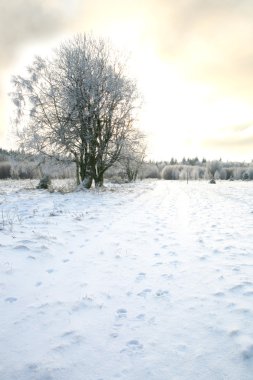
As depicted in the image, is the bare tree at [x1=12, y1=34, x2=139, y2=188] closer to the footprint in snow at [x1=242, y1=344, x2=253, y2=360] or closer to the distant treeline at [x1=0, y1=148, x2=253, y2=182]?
the distant treeline at [x1=0, y1=148, x2=253, y2=182]

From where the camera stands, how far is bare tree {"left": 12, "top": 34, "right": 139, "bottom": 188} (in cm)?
1916

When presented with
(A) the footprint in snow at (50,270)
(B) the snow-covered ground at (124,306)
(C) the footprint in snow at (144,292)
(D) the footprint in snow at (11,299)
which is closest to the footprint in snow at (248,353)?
(B) the snow-covered ground at (124,306)

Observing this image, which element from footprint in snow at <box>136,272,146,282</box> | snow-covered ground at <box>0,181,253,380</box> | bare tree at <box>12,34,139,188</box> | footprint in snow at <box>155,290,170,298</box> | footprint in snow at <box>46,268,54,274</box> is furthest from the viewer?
bare tree at <box>12,34,139,188</box>

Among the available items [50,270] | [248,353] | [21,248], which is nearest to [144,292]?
[248,353]

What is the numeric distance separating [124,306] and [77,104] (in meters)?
17.6

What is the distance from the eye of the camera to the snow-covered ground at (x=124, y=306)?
8.36 feet

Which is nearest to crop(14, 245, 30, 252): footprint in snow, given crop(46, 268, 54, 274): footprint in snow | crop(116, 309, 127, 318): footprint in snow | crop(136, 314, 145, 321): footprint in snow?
crop(46, 268, 54, 274): footprint in snow

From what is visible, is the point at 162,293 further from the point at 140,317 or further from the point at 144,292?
the point at 140,317

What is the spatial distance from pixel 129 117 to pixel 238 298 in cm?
2007

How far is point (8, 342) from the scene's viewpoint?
9.35ft

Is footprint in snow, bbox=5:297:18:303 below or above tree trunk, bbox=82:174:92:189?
below

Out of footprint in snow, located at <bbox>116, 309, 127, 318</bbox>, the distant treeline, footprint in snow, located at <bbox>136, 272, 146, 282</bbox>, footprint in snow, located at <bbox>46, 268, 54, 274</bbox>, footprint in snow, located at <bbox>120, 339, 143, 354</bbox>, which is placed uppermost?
the distant treeline

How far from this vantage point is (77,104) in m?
19.1

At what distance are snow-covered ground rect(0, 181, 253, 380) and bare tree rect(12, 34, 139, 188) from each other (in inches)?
529
